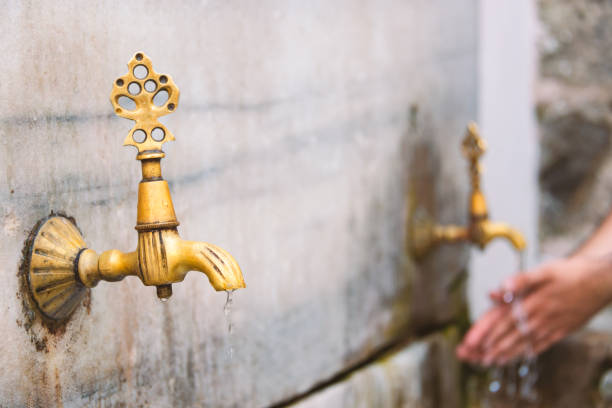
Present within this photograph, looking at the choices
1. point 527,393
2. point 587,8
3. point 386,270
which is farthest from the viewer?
point 587,8

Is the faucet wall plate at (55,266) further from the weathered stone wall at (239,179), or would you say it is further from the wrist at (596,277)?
the wrist at (596,277)

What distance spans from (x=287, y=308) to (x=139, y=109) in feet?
1.06

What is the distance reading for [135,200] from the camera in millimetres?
548

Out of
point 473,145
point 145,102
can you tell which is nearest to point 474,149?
point 473,145

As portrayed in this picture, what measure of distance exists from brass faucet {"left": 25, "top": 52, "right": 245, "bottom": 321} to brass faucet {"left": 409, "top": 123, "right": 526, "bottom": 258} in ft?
1.87

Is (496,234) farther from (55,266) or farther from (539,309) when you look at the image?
(55,266)

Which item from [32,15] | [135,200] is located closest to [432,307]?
[135,200]

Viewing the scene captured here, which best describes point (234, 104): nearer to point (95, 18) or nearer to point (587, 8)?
point (95, 18)

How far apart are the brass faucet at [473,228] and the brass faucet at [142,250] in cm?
57

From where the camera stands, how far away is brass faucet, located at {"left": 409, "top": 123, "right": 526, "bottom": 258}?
94cm

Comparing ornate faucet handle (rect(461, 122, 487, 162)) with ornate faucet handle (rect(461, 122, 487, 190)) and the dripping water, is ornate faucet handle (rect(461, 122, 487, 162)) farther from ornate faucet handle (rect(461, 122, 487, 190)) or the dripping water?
the dripping water

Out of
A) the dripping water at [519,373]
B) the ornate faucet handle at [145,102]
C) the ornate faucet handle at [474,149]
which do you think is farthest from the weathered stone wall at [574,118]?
the ornate faucet handle at [145,102]

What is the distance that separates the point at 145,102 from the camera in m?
0.47

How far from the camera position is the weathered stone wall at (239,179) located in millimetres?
467
